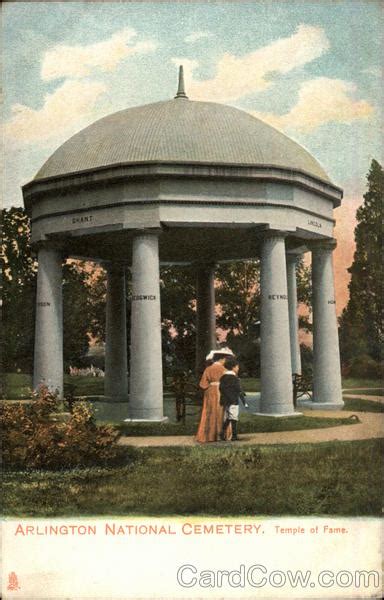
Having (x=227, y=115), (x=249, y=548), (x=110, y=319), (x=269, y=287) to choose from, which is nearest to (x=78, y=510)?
(x=249, y=548)

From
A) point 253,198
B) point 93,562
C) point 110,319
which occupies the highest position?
point 253,198

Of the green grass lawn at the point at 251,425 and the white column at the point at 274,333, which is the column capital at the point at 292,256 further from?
the green grass lawn at the point at 251,425

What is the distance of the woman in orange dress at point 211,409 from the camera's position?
20.9 m

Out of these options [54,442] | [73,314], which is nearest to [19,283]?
[73,314]

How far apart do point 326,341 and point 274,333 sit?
5070 millimetres

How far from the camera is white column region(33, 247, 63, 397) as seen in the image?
2605 centimetres

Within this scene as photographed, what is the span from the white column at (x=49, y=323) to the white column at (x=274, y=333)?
8450 millimetres

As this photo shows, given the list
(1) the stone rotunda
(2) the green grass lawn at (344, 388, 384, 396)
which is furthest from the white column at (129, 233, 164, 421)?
(2) the green grass lawn at (344, 388, 384, 396)

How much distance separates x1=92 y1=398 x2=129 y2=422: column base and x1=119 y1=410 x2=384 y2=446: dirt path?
2.57m

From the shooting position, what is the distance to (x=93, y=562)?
1556 centimetres

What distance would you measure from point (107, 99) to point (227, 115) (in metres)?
5.97

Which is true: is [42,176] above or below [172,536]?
above

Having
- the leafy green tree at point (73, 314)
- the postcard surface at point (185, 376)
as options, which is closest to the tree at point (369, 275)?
the postcard surface at point (185, 376)

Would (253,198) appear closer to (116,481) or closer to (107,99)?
(107,99)
